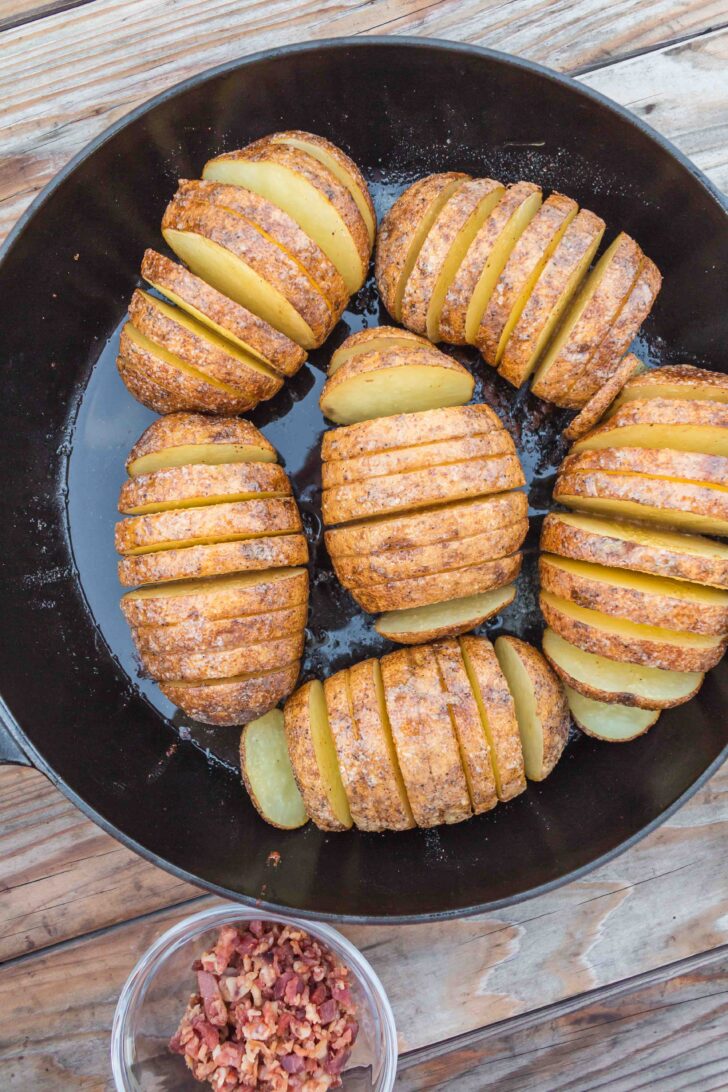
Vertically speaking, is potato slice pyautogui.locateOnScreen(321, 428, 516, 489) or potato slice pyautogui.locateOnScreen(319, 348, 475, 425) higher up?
potato slice pyautogui.locateOnScreen(319, 348, 475, 425)

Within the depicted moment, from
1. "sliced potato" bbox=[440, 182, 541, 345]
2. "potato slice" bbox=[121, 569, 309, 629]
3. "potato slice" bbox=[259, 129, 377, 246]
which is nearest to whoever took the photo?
"potato slice" bbox=[121, 569, 309, 629]

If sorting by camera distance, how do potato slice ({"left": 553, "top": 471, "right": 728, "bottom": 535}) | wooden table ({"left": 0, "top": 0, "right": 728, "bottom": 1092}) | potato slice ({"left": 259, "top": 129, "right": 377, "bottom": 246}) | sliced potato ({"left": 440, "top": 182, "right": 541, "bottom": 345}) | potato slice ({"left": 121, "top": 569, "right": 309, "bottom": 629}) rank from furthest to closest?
wooden table ({"left": 0, "top": 0, "right": 728, "bottom": 1092})
potato slice ({"left": 259, "top": 129, "right": 377, "bottom": 246})
sliced potato ({"left": 440, "top": 182, "right": 541, "bottom": 345})
potato slice ({"left": 121, "top": 569, "right": 309, "bottom": 629})
potato slice ({"left": 553, "top": 471, "right": 728, "bottom": 535})

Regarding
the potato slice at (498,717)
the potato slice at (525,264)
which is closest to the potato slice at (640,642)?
the potato slice at (498,717)

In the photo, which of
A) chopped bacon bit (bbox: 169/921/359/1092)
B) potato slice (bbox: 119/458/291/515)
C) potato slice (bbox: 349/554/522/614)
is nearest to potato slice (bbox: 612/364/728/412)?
potato slice (bbox: 349/554/522/614)

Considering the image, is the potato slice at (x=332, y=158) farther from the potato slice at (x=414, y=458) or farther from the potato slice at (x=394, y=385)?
the potato slice at (x=414, y=458)

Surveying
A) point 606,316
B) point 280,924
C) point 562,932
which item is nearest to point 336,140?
point 606,316

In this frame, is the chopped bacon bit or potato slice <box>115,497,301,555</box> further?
the chopped bacon bit

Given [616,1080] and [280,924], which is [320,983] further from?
[616,1080]

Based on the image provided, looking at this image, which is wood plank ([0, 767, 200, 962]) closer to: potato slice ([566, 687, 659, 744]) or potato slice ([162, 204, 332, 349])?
potato slice ([566, 687, 659, 744])
